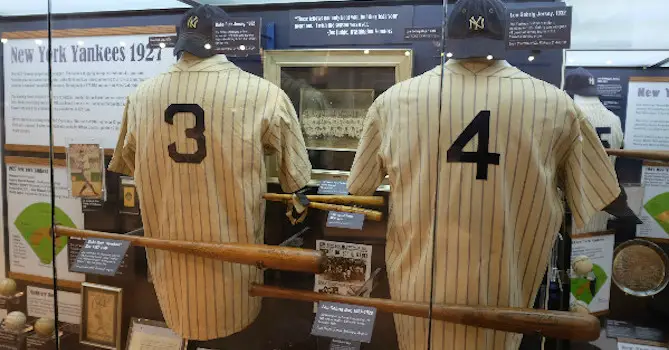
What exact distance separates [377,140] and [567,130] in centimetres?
47

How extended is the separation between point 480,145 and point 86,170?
146 centimetres

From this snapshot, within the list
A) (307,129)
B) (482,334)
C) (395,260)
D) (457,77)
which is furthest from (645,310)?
(307,129)

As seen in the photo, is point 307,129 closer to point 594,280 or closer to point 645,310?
point 594,280

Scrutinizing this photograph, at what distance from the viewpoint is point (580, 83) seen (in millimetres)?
1528

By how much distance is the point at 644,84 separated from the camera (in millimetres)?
1521

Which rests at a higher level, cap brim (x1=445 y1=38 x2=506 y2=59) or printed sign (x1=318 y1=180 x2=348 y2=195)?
cap brim (x1=445 y1=38 x2=506 y2=59)

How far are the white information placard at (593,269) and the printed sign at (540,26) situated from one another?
2.11 ft

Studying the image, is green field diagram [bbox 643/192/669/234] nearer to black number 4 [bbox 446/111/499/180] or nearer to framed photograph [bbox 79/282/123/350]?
black number 4 [bbox 446/111/499/180]

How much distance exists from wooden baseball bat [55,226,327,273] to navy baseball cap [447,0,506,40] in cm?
69

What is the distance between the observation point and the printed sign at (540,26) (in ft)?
4.31

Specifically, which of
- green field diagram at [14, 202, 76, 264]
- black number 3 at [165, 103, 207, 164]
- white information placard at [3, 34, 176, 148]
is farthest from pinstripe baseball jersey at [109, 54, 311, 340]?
green field diagram at [14, 202, 76, 264]

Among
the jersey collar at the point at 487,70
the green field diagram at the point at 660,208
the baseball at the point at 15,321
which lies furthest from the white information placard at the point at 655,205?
the baseball at the point at 15,321

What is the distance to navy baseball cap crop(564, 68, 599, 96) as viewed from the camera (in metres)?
1.50

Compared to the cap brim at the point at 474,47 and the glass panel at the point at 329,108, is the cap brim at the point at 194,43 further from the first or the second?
the cap brim at the point at 474,47
